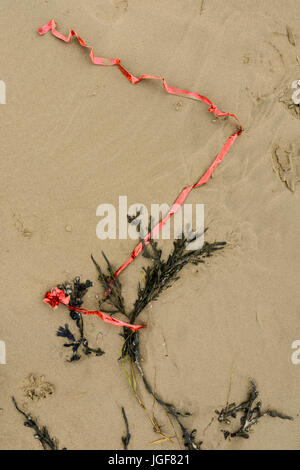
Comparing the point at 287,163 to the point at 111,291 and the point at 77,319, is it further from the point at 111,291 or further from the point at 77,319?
the point at 77,319

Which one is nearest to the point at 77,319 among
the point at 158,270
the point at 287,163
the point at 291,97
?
the point at 158,270

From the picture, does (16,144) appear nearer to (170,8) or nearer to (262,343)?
(170,8)

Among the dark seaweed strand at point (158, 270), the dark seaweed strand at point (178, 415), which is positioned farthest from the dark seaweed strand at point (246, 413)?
the dark seaweed strand at point (158, 270)

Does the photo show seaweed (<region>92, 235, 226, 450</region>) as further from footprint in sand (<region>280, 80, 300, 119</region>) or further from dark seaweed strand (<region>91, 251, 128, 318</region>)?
footprint in sand (<region>280, 80, 300, 119</region>)

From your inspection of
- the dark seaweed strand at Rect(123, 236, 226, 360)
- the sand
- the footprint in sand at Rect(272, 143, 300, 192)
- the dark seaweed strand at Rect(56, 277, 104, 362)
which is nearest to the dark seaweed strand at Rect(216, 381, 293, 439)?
the sand

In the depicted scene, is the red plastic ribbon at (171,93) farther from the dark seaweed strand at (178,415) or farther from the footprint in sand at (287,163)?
the dark seaweed strand at (178,415)

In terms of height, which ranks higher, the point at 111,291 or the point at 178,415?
the point at 111,291
